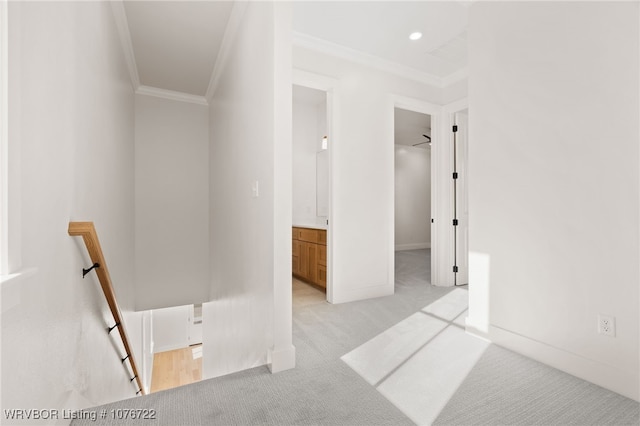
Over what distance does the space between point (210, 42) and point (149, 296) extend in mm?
3587

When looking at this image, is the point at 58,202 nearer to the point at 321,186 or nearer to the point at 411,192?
the point at 321,186

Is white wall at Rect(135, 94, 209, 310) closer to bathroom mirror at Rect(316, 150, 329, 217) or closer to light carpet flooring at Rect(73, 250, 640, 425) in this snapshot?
bathroom mirror at Rect(316, 150, 329, 217)

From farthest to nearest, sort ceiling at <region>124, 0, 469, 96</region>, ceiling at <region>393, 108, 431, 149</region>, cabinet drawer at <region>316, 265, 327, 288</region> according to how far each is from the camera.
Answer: ceiling at <region>393, 108, 431, 149</region> → cabinet drawer at <region>316, 265, 327, 288</region> → ceiling at <region>124, 0, 469, 96</region>

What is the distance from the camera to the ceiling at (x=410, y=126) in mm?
5789

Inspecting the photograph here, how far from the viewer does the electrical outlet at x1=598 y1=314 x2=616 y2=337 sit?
65.5 inches

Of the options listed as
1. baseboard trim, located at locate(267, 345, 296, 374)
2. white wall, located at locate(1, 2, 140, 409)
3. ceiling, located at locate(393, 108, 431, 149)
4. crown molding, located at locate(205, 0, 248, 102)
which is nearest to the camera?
white wall, located at locate(1, 2, 140, 409)

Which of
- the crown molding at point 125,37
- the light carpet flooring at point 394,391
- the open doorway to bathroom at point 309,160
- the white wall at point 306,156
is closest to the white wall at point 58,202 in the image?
the crown molding at point 125,37

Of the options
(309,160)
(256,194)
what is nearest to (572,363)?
(256,194)

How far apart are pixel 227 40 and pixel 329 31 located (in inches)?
40.9

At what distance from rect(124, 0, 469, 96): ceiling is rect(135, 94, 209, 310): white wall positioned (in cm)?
82

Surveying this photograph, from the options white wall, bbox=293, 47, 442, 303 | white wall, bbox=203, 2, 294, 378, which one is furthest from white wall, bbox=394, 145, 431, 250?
white wall, bbox=203, 2, 294, 378

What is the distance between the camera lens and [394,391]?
1649mm

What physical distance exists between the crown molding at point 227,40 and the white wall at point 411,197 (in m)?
5.07

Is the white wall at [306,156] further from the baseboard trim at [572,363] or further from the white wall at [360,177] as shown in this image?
the baseboard trim at [572,363]
